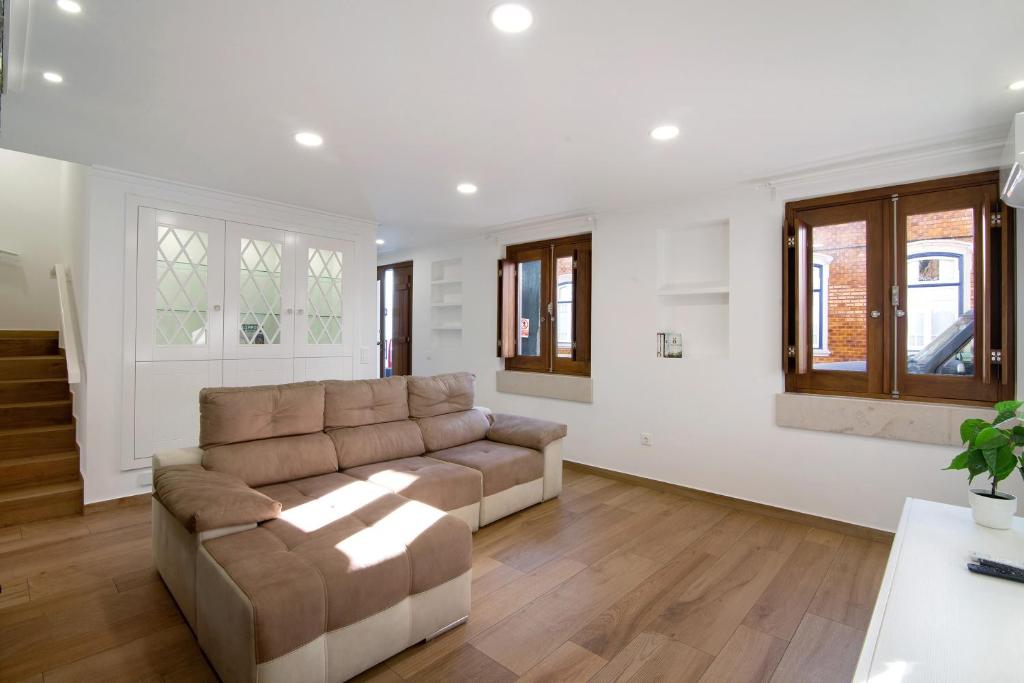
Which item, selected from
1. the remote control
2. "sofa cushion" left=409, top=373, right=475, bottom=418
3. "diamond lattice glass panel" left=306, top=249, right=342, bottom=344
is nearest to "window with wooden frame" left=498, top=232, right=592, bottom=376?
"sofa cushion" left=409, top=373, right=475, bottom=418

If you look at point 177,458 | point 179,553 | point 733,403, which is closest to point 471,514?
point 179,553

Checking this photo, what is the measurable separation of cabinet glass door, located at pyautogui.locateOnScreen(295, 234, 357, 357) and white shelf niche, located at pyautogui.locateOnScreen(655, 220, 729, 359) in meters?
3.05

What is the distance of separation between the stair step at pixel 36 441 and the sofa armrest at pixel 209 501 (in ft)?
7.64

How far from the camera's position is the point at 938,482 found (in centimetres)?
298

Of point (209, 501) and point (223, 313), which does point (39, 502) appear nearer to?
point (223, 313)

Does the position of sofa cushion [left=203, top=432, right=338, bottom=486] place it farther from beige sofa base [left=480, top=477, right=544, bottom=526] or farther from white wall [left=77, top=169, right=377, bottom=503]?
white wall [left=77, top=169, right=377, bottom=503]

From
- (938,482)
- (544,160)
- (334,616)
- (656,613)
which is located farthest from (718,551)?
(544,160)

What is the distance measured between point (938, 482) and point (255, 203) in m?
5.49

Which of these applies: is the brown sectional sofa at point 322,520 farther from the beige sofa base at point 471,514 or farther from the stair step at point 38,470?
the stair step at point 38,470

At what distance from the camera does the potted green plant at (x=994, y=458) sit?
167cm

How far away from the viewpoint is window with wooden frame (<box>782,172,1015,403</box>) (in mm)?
2852

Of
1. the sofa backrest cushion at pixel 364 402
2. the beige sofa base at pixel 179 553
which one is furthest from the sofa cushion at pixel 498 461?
the beige sofa base at pixel 179 553

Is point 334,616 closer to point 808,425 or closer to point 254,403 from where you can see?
point 254,403

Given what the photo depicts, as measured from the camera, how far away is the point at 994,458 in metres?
1.68
